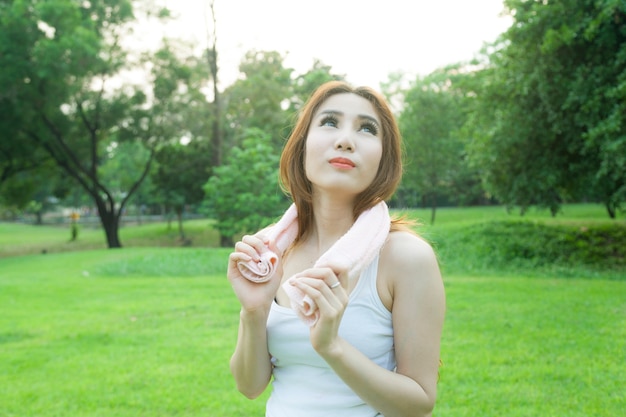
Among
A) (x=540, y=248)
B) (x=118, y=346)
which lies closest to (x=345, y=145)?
(x=118, y=346)

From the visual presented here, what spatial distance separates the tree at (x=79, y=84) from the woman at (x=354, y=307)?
1769 cm

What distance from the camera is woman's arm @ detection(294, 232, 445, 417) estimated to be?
1.44m

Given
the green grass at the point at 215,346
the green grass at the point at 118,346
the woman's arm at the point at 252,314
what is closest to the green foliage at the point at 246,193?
the green grass at the point at 118,346

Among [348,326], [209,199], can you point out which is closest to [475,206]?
[209,199]

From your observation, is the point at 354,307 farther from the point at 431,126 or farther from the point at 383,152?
the point at 431,126

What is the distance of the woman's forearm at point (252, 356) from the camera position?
1643 mm

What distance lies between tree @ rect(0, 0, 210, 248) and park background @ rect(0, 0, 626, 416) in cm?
6

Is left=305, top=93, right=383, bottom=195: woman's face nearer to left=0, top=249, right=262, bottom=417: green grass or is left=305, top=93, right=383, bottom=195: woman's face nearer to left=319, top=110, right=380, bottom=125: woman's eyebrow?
left=319, top=110, right=380, bottom=125: woman's eyebrow

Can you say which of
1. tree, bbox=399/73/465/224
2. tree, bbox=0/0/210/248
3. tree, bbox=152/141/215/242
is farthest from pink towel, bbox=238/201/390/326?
tree, bbox=399/73/465/224

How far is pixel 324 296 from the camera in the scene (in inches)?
50.9

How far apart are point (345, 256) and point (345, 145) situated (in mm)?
352

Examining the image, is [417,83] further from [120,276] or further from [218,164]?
[120,276]

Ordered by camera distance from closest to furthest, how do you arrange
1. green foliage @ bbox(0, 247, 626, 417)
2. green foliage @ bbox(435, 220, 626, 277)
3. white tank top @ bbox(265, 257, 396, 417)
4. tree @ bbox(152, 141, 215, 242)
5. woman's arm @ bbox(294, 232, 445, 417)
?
woman's arm @ bbox(294, 232, 445, 417)
white tank top @ bbox(265, 257, 396, 417)
green foliage @ bbox(0, 247, 626, 417)
green foliage @ bbox(435, 220, 626, 277)
tree @ bbox(152, 141, 215, 242)

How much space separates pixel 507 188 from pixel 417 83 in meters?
15.7
